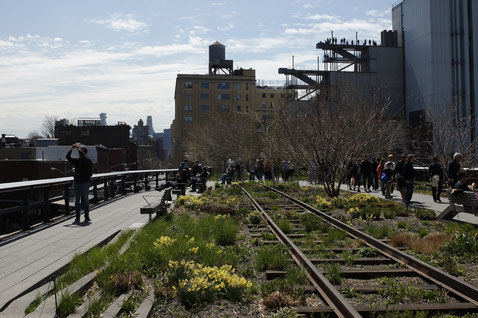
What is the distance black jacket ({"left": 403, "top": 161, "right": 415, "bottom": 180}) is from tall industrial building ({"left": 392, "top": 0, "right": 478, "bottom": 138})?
45508 millimetres

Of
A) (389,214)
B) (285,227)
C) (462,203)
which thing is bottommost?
(389,214)

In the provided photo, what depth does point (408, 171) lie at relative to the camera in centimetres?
1633

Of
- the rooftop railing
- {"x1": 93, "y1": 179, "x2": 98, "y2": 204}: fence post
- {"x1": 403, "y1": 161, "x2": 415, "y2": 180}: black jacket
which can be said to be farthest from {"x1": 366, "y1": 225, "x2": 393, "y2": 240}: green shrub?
{"x1": 93, "y1": 179, "x2": 98, "y2": 204}: fence post

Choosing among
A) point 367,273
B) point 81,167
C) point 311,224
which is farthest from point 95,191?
point 367,273

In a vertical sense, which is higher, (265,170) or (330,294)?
(265,170)

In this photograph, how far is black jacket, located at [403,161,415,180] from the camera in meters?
16.2

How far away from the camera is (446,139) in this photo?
83.3ft

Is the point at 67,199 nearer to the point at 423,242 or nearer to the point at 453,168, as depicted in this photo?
the point at 423,242

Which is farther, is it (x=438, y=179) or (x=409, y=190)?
(x=438, y=179)

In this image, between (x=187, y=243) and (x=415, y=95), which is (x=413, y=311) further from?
(x=415, y=95)

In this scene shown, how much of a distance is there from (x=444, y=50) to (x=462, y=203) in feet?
182

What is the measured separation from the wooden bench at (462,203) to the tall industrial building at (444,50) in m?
50.2

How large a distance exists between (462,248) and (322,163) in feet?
41.5

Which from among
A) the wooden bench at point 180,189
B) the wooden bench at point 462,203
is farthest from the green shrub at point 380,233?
the wooden bench at point 180,189
